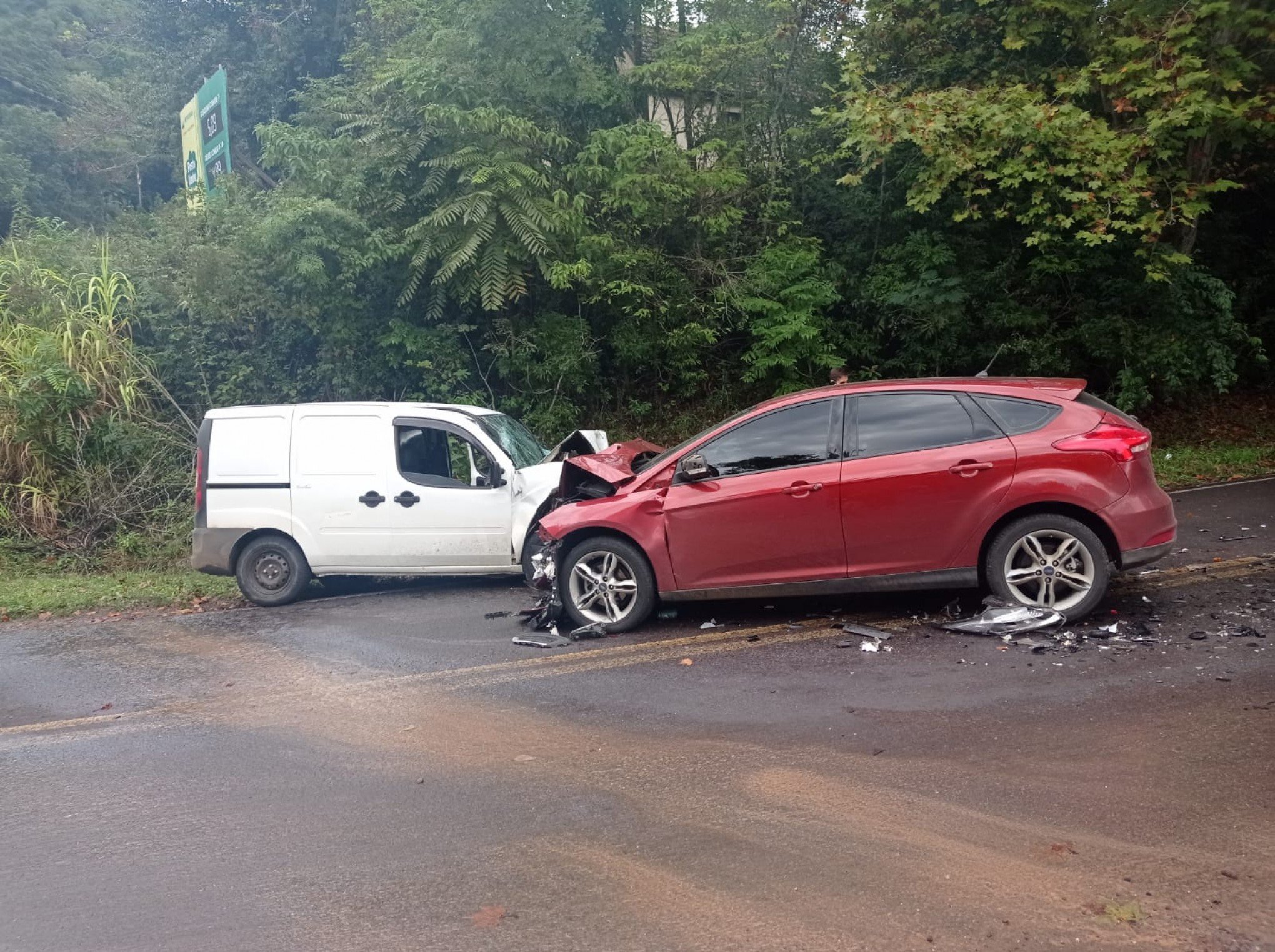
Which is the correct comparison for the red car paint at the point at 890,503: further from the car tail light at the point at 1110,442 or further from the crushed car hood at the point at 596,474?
A: the crushed car hood at the point at 596,474

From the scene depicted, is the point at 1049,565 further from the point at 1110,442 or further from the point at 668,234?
the point at 668,234

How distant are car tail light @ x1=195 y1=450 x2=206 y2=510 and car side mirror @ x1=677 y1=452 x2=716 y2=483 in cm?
522

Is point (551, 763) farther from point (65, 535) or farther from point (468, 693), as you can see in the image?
point (65, 535)

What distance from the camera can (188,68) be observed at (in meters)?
23.1

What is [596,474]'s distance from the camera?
7.83m

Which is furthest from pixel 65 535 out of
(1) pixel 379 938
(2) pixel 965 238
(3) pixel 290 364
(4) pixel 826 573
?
(2) pixel 965 238

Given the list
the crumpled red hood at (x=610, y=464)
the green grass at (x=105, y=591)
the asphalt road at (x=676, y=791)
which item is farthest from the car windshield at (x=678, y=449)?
the green grass at (x=105, y=591)

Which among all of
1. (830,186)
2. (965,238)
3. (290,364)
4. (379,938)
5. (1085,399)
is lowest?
(379,938)

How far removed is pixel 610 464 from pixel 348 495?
309 centimetres

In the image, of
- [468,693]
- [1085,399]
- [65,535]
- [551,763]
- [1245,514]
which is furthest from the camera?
[65,535]

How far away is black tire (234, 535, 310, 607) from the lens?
982 cm

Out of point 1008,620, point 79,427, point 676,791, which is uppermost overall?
point 79,427

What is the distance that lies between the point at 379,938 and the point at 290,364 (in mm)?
13221

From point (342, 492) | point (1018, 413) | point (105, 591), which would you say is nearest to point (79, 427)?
point (105, 591)
